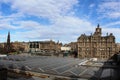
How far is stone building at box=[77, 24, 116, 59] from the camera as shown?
3310 inches

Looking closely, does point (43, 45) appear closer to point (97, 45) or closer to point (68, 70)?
point (97, 45)

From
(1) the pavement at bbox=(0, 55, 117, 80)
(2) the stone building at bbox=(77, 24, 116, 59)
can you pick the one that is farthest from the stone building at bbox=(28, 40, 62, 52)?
(1) the pavement at bbox=(0, 55, 117, 80)

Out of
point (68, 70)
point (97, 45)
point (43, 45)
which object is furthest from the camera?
point (43, 45)

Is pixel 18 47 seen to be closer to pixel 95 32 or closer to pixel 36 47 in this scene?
pixel 36 47

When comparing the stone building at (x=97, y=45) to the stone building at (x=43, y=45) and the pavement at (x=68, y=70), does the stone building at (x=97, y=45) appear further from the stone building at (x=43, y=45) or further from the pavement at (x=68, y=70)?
the stone building at (x=43, y=45)

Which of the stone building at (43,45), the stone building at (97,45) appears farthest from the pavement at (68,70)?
the stone building at (43,45)

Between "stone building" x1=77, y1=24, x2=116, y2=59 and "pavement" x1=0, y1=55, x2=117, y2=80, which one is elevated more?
"stone building" x1=77, y1=24, x2=116, y2=59

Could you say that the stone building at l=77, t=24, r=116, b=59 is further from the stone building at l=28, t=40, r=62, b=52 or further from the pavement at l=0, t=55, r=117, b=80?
the stone building at l=28, t=40, r=62, b=52

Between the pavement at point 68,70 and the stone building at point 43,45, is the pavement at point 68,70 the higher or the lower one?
the lower one

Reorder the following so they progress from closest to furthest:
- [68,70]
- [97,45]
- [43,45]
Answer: [68,70]
[97,45]
[43,45]

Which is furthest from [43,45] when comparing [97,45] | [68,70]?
[68,70]

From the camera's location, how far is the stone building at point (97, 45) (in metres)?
84.1

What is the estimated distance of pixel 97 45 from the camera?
86.7 metres

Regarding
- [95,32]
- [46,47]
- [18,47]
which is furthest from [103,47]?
[18,47]
